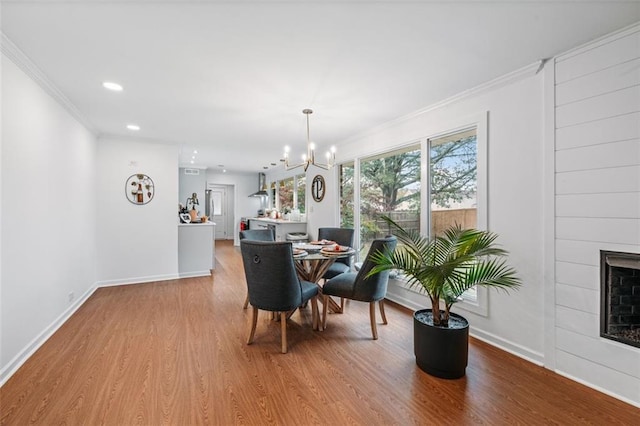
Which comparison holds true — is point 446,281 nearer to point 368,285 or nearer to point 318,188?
point 368,285

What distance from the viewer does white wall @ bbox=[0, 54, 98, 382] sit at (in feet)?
7.08

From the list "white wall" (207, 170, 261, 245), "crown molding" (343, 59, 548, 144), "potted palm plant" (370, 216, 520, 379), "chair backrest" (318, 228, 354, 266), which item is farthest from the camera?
"white wall" (207, 170, 261, 245)

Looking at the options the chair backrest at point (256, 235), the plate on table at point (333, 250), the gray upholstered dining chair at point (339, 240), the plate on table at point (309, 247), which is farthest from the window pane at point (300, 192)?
the plate on table at point (333, 250)

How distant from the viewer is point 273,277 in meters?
2.51

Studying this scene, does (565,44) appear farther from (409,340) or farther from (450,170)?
(409,340)

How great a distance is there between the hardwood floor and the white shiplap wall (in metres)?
0.26

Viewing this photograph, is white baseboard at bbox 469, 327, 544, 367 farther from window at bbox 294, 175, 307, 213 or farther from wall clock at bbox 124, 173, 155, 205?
window at bbox 294, 175, 307, 213

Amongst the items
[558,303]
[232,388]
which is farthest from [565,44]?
[232,388]

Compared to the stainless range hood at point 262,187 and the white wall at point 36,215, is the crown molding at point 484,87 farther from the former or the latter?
Answer: the stainless range hood at point 262,187

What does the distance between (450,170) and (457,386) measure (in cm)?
212

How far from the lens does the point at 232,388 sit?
2.04 m

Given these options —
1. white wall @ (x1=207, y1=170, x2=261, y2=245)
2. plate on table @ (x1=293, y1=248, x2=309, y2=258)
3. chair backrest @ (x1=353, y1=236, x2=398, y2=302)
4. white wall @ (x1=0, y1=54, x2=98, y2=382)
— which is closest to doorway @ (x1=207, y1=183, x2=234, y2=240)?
white wall @ (x1=207, y1=170, x2=261, y2=245)

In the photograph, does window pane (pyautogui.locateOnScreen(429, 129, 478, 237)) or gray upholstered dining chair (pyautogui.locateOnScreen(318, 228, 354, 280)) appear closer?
window pane (pyautogui.locateOnScreen(429, 129, 478, 237))

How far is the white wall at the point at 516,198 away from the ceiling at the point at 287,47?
225 millimetres
